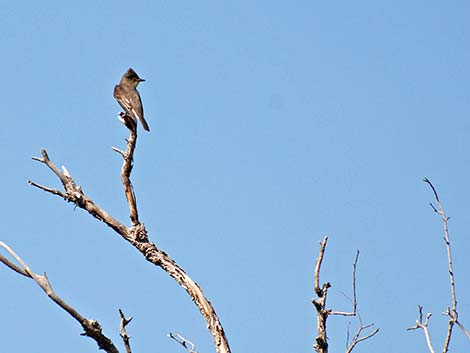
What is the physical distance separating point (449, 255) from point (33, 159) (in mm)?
3823

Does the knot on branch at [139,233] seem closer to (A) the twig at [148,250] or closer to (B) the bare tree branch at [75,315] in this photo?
(A) the twig at [148,250]

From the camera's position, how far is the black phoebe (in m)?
10.0

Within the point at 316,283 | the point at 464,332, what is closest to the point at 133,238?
the point at 316,283

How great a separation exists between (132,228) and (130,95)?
3774 millimetres

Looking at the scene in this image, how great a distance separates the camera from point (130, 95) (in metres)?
10.6

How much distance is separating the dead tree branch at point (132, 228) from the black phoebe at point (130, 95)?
205cm

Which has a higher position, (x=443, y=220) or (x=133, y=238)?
(x=133, y=238)

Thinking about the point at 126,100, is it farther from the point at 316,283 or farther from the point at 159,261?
the point at 316,283

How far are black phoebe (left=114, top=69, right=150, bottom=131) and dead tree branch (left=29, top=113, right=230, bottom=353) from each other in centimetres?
205

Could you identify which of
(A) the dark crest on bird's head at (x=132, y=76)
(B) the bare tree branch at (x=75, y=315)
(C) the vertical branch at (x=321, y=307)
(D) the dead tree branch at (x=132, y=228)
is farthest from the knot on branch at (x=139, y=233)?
(A) the dark crest on bird's head at (x=132, y=76)

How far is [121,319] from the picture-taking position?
14.8 ft

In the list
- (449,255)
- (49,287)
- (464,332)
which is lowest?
(49,287)

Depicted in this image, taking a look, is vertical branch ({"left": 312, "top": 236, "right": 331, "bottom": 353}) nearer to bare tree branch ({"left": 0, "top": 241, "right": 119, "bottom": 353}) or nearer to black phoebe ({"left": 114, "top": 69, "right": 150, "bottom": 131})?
bare tree branch ({"left": 0, "top": 241, "right": 119, "bottom": 353})

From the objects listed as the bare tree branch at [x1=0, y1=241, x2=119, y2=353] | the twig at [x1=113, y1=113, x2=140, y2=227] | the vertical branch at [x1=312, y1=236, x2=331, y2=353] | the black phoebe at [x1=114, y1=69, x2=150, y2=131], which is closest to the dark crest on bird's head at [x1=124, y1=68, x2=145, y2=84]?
the black phoebe at [x1=114, y1=69, x2=150, y2=131]
